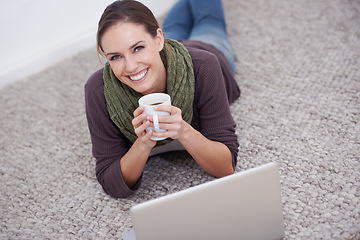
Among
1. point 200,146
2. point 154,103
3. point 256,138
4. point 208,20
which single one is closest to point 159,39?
point 154,103

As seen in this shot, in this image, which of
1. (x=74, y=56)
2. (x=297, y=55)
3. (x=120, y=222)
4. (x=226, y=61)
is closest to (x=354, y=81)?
(x=297, y=55)

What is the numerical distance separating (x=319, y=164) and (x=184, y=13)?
1.15 meters

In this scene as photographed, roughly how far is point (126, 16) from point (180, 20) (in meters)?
1.06

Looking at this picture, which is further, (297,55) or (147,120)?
(297,55)

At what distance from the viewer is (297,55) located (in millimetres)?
2230

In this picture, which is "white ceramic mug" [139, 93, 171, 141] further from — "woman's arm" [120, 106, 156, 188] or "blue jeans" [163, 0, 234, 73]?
"blue jeans" [163, 0, 234, 73]

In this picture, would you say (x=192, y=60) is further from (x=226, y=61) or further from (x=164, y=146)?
(x=226, y=61)

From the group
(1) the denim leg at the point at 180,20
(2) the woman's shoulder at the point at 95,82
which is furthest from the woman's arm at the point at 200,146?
(1) the denim leg at the point at 180,20

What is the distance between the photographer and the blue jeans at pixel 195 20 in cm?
223

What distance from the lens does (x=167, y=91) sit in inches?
56.4

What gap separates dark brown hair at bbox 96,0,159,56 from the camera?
1292mm

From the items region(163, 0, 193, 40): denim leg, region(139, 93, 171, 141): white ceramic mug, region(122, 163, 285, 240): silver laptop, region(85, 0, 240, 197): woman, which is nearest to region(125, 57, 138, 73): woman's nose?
region(85, 0, 240, 197): woman

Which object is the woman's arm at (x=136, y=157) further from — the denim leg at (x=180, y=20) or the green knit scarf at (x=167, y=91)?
the denim leg at (x=180, y=20)

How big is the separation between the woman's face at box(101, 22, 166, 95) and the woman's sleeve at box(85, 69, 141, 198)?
5.8 inches
